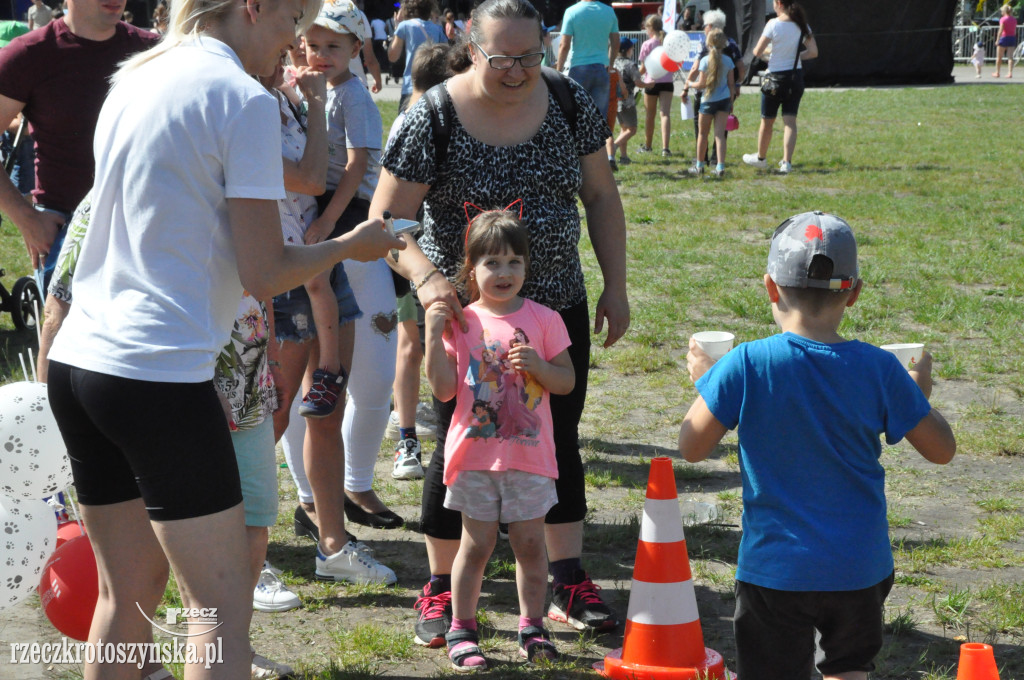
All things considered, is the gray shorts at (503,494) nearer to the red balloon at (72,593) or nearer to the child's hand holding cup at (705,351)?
the child's hand holding cup at (705,351)

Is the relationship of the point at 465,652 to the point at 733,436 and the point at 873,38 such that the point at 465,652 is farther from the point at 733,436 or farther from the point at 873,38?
the point at 873,38

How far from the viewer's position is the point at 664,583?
3275 mm

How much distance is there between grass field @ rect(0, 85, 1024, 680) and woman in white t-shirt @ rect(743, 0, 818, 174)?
0.68 m

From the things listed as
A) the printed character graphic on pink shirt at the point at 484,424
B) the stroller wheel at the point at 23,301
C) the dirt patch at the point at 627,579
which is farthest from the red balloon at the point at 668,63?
the printed character graphic on pink shirt at the point at 484,424

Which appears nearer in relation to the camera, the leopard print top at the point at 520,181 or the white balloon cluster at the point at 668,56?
the leopard print top at the point at 520,181

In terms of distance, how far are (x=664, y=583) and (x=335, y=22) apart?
2.44 meters

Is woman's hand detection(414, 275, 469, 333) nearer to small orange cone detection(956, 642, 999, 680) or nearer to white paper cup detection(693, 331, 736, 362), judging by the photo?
white paper cup detection(693, 331, 736, 362)

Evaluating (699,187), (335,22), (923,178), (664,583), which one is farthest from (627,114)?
(664,583)

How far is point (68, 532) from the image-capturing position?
368 centimetres

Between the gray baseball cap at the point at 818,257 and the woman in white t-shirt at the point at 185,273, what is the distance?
1049mm

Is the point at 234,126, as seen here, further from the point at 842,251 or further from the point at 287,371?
the point at 287,371

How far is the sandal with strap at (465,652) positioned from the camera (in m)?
3.31

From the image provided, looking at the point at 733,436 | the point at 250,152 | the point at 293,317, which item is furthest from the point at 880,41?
the point at 250,152

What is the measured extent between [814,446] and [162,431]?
1443mm
